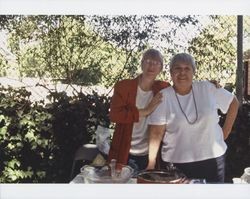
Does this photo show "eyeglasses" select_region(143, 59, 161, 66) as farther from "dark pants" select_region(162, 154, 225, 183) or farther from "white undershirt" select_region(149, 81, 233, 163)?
"dark pants" select_region(162, 154, 225, 183)

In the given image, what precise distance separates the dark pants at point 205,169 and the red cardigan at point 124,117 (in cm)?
24

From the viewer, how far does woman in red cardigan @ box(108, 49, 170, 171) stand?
2.12m

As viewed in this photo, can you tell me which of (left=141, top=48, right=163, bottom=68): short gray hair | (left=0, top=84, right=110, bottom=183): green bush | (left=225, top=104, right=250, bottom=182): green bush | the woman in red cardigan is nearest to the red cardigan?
the woman in red cardigan

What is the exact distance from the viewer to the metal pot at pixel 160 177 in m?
1.67

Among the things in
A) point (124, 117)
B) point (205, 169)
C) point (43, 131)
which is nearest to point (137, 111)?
point (124, 117)

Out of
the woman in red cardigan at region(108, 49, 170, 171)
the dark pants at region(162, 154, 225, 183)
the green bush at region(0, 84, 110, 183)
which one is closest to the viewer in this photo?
the dark pants at region(162, 154, 225, 183)

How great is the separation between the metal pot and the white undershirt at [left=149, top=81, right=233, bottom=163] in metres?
0.25

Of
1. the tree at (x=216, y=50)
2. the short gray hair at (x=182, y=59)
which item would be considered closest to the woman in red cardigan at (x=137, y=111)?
the short gray hair at (x=182, y=59)

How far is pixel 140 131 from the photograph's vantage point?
84.0 inches

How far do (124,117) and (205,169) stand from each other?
0.45 metres

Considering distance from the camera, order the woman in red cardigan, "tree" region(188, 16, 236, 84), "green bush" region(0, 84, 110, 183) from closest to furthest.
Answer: the woman in red cardigan < "tree" region(188, 16, 236, 84) < "green bush" region(0, 84, 110, 183)

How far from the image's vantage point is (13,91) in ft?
8.31
